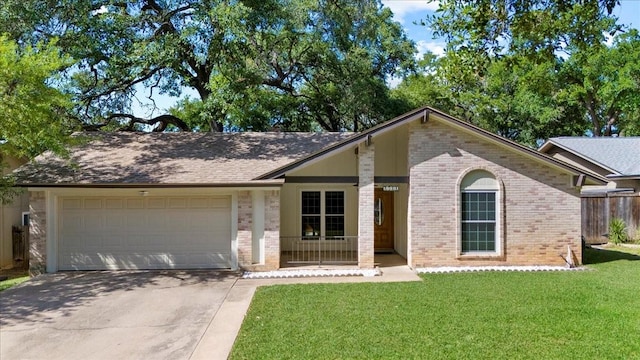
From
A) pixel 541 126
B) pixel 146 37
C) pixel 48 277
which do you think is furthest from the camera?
pixel 541 126

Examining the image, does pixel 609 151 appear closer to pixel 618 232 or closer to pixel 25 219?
pixel 618 232

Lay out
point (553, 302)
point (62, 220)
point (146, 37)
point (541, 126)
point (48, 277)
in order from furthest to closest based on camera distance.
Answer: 1. point (541, 126)
2. point (146, 37)
3. point (62, 220)
4. point (48, 277)
5. point (553, 302)

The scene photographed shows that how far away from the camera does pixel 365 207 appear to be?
496 inches

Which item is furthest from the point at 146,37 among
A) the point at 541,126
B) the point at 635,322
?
the point at 541,126

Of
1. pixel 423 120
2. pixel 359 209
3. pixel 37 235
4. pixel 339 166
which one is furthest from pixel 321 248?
pixel 37 235

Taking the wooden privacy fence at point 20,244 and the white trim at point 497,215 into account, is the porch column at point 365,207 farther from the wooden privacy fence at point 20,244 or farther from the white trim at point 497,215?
the wooden privacy fence at point 20,244

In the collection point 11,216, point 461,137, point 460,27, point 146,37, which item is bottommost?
point 11,216

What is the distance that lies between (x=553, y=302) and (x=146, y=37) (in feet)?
49.3

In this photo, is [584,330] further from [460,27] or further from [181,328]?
[181,328]

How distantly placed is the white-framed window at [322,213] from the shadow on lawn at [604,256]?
25.2 ft

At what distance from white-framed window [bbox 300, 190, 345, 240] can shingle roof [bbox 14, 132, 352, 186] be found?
1.55 m

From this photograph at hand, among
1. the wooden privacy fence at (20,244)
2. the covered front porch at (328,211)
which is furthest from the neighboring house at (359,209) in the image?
the wooden privacy fence at (20,244)

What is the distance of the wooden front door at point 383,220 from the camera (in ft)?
52.4

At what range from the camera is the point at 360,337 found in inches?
→ 272
